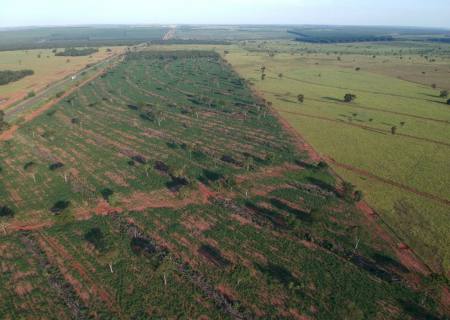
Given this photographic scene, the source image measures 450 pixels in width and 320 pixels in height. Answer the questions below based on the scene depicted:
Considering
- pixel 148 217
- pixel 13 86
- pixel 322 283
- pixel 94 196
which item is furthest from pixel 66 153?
pixel 13 86

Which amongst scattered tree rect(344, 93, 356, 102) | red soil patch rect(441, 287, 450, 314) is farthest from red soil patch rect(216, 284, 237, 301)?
scattered tree rect(344, 93, 356, 102)

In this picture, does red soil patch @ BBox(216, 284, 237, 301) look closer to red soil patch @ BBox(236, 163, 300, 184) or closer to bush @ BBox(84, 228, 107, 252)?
bush @ BBox(84, 228, 107, 252)

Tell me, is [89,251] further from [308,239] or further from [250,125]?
[250,125]

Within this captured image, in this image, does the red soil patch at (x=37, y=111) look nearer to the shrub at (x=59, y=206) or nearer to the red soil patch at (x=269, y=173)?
the shrub at (x=59, y=206)

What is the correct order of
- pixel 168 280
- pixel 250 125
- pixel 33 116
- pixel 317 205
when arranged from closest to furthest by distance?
pixel 168 280
pixel 317 205
pixel 250 125
pixel 33 116

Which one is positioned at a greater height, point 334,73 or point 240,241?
point 334,73
